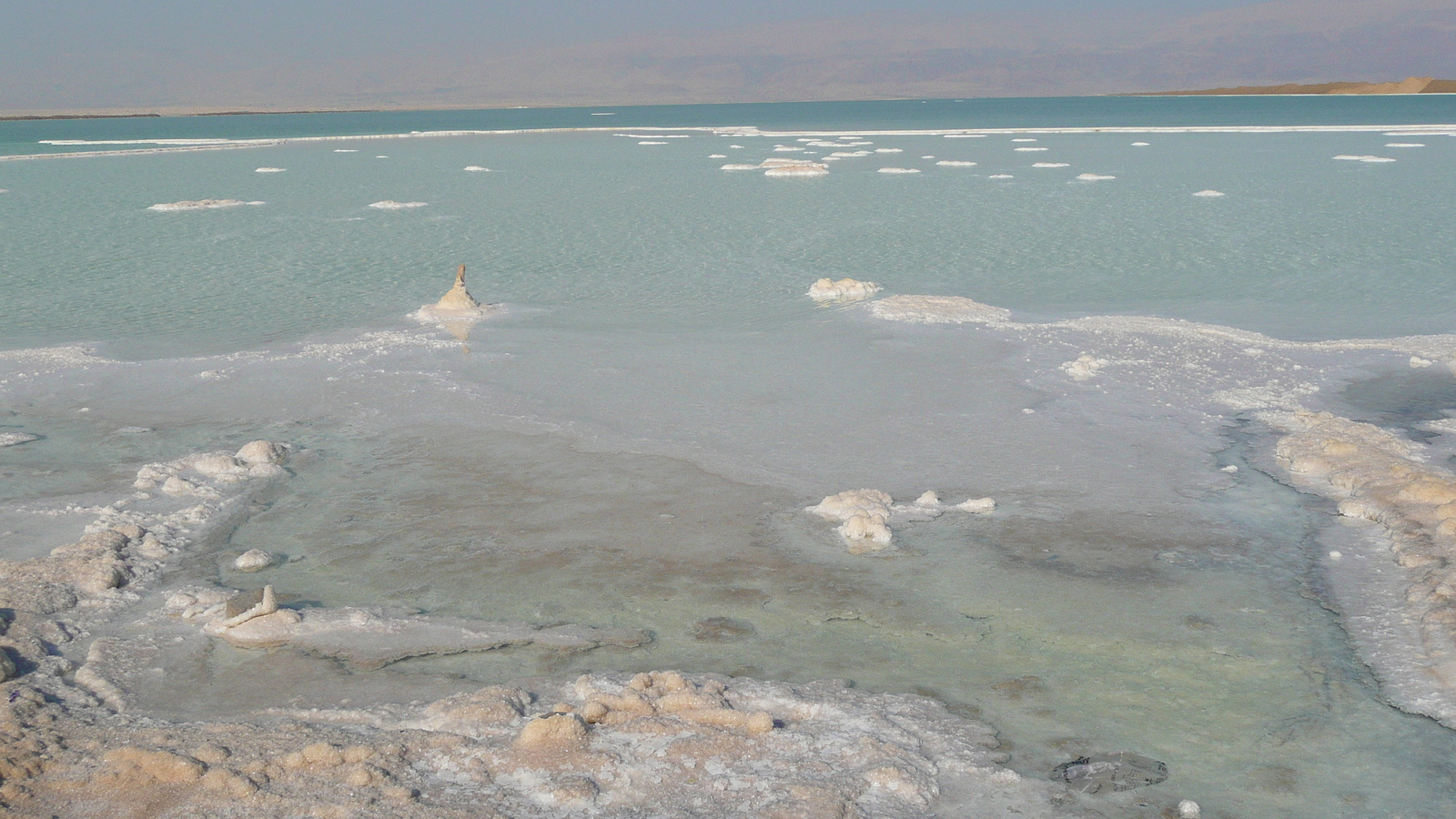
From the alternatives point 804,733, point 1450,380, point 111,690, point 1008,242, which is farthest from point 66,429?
point 1008,242

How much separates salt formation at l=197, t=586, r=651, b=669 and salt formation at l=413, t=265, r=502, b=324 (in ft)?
22.0

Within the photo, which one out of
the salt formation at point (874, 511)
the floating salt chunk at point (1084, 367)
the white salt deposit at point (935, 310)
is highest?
the white salt deposit at point (935, 310)

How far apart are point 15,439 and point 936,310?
8.20m

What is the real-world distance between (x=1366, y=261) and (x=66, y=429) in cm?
1508

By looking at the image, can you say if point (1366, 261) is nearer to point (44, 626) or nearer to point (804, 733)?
point (804, 733)

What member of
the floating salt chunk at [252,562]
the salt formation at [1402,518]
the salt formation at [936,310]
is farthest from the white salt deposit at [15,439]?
the salt formation at [1402,518]

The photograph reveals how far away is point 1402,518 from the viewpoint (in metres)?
5.83

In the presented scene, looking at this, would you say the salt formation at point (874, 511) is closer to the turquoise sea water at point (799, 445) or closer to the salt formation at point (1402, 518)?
the turquoise sea water at point (799, 445)

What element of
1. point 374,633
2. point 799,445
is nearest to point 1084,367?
point 799,445

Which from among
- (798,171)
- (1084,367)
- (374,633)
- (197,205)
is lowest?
(374,633)

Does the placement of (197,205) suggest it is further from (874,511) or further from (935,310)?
(874,511)

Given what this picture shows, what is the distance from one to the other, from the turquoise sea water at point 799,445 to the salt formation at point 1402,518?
7.4 inches

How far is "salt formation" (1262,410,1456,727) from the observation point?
4461 mm

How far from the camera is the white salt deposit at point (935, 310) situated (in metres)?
11.1
